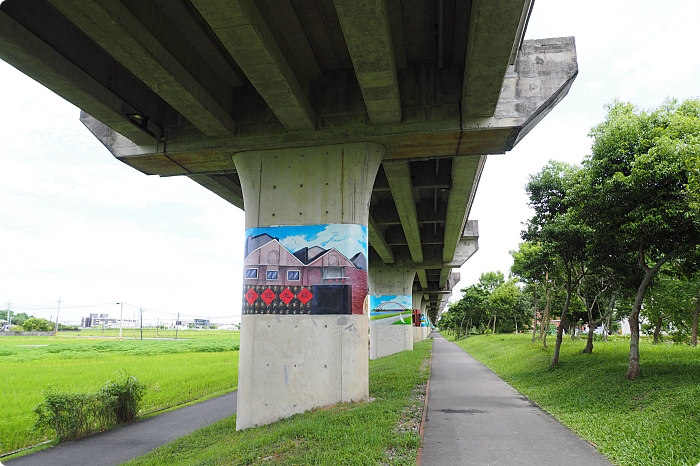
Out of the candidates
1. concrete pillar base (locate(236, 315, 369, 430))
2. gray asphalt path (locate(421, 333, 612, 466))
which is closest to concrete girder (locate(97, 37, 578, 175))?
concrete pillar base (locate(236, 315, 369, 430))

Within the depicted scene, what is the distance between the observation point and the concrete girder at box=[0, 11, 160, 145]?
6.46 m

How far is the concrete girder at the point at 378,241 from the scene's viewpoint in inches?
752

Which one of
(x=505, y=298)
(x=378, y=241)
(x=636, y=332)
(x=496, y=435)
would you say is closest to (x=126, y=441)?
(x=496, y=435)

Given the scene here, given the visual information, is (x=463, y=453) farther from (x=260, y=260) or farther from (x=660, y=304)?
(x=660, y=304)

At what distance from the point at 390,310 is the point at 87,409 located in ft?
68.8

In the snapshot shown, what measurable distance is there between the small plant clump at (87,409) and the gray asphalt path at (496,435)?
25.0 ft

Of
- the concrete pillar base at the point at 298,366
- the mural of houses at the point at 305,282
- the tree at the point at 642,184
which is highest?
the tree at the point at 642,184

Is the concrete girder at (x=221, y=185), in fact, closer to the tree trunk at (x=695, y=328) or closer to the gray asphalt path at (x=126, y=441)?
the gray asphalt path at (x=126, y=441)

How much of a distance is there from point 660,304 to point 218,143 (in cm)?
2425

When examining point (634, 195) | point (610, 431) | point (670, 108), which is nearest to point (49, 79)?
point (610, 431)

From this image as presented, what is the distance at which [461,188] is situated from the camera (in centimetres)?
1398

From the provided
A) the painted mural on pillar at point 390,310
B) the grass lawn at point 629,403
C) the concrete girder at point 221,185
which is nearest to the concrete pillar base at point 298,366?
the grass lawn at point 629,403

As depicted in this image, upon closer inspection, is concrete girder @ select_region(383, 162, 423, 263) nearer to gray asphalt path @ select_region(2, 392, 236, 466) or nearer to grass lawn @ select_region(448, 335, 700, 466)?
grass lawn @ select_region(448, 335, 700, 466)

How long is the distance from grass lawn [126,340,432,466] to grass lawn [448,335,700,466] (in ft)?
7.84
